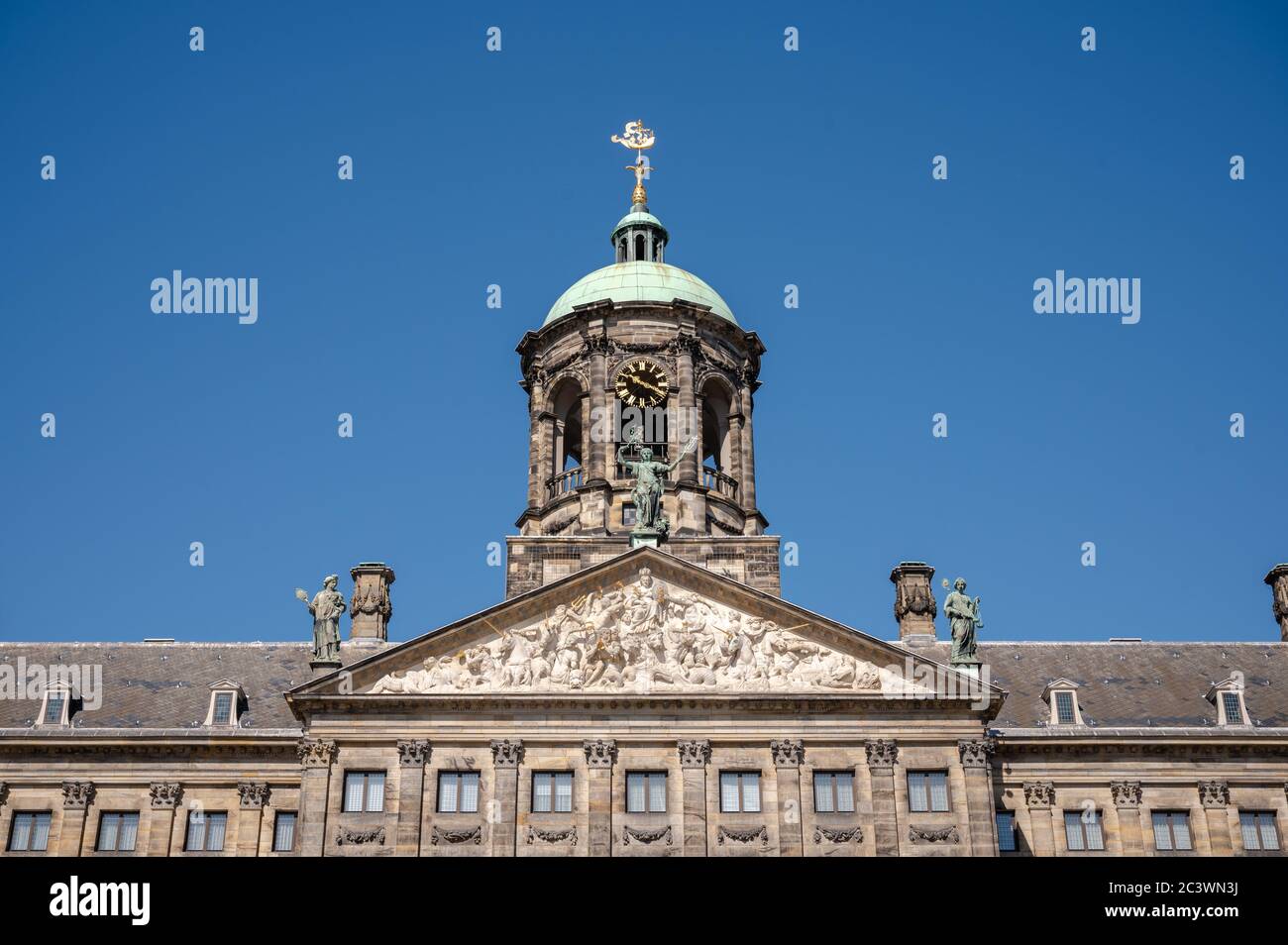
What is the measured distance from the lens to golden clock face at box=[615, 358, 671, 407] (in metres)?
44.2

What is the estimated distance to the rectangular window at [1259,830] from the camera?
38.4m

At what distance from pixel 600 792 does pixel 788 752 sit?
4.11 metres

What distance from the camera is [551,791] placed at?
117 ft

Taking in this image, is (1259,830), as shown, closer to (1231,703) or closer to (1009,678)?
(1231,703)

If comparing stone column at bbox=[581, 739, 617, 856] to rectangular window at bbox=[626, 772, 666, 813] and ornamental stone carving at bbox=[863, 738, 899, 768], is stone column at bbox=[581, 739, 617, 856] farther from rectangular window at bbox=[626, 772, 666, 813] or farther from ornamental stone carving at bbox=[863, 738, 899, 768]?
ornamental stone carving at bbox=[863, 738, 899, 768]

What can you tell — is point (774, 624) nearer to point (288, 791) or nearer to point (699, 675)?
point (699, 675)

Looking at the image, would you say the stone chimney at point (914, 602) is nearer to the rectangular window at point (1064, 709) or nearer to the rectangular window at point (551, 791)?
the rectangular window at point (1064, 709)

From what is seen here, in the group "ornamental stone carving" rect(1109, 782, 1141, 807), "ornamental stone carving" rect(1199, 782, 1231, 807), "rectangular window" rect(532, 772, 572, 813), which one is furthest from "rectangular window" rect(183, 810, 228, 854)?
"ornamental stone carving" rect(1199, 782, 1231, 807)

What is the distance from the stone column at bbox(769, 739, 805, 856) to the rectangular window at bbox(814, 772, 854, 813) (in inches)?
17.3

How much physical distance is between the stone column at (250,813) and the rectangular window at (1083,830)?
18.4 metres

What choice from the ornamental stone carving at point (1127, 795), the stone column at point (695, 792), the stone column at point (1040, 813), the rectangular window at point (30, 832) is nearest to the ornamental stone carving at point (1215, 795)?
the ornamental stone carving at point (1127, 795)

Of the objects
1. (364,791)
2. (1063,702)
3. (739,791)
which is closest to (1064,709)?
(1063,702)

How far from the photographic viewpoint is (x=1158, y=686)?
137 feet
